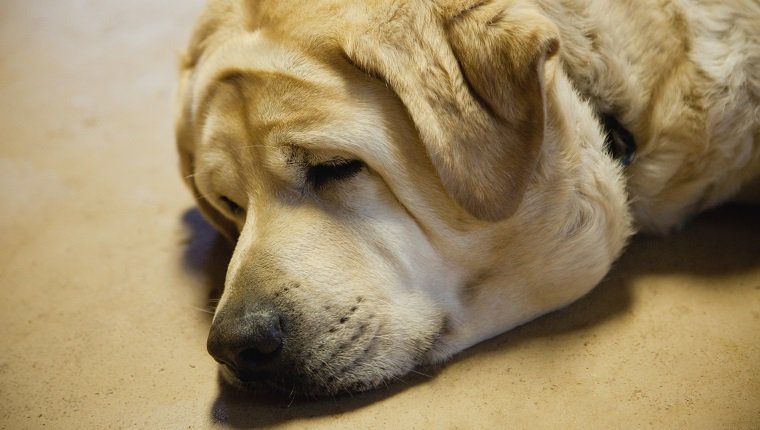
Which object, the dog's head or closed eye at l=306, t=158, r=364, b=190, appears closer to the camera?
the dog's head

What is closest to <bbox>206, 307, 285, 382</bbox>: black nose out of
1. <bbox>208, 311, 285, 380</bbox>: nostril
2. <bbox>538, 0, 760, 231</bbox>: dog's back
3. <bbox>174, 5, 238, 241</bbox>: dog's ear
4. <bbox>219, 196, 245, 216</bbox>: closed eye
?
<bbox>208, 311, 285, 380</bbox>: nostril

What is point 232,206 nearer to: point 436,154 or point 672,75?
point 436,154

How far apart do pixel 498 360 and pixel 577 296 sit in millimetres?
349

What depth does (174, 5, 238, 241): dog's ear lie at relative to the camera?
2.27 metres

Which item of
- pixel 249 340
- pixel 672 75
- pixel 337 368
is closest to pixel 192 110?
pixel 249 340

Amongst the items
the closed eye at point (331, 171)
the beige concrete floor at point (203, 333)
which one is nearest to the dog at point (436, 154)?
the closed eye at point (331, 171)

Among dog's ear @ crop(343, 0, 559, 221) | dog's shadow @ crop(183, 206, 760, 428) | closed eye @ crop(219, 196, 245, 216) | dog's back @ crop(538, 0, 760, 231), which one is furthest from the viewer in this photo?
closed eye @ crop(219, 196, 245, 216)

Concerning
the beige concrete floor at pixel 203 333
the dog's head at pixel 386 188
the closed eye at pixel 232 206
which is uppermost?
the dog's head at pixel 386 188

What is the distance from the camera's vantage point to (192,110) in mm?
2297

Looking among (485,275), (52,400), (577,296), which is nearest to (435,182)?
(485,275)

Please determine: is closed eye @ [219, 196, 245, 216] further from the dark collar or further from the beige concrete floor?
the dark collar

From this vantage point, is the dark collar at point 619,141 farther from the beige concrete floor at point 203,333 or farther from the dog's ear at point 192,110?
the dog's ear at point 192,110

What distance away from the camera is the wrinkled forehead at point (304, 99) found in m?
1.82

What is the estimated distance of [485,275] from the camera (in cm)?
200
